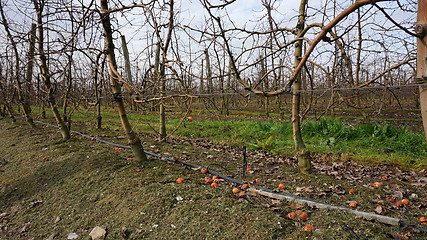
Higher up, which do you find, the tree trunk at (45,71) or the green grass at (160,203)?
the tree trunk at (45,71)

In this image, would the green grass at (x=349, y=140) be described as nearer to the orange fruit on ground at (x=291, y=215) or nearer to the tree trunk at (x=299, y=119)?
the tree trunk at (x=299, y=119)

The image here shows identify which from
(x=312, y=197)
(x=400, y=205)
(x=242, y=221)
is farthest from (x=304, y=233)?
(x=400, y=205)

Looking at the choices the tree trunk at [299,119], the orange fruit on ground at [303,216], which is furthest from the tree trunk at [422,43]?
the tree trunk at [299,119]

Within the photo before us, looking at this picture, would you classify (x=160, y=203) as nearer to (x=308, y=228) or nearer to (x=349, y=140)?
(x=308, y=228)

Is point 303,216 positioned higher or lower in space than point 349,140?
higher

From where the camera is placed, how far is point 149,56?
3.75 meters

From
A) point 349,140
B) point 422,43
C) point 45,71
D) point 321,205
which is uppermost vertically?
point 45,71

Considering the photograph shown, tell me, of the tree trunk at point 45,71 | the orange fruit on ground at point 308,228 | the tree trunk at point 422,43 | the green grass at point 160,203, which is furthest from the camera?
the tree trunk at point 45,71

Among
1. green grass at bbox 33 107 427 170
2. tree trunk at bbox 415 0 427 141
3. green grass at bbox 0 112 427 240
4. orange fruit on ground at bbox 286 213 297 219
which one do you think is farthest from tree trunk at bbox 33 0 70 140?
tree trunk at bbox 415 0 427 141

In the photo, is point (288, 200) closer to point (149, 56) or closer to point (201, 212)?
point (201, 212)

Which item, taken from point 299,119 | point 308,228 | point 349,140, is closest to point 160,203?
point 308,228

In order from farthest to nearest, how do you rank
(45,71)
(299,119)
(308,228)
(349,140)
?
(349,140), (45,71), (299,119), (308,228)

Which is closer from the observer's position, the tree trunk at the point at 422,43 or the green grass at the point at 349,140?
the tree trunk at the point at 422,43

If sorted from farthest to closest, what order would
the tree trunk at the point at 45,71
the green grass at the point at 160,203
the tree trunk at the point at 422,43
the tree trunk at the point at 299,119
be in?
1. the tree trunk at the point at 45,71
2. the tree trunk at the point at 299,119
3. the green grass at the point at 160,203
4. the tree trunk at the point at 422,43
